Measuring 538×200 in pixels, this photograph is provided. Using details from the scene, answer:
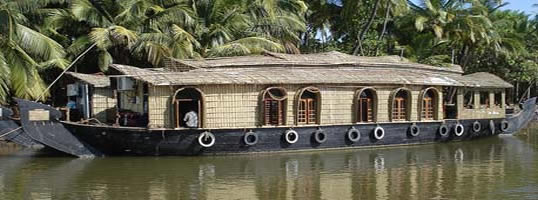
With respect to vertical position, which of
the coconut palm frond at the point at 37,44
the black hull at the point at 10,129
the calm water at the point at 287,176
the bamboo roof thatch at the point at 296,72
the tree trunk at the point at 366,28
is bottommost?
the calm water at the point at 287,176

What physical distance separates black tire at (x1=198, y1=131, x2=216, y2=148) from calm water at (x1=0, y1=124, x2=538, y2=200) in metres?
0.29

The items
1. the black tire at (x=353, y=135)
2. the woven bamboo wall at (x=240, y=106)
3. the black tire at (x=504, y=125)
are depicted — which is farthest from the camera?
the black tire at (x=504, y=125)

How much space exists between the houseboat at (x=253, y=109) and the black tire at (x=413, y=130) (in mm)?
25

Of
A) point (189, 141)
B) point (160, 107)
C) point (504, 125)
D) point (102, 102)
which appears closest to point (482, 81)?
point (504, 125)

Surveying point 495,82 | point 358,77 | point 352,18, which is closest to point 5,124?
point 358,77

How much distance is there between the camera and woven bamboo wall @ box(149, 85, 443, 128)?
43.7 feet

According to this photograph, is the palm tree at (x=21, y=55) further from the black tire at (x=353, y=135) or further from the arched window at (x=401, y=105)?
the arched window at (x=401, y=105)

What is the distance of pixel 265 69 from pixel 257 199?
650 cm

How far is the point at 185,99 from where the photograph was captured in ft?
44.6

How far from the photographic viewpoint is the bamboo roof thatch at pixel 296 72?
1365 centimetres

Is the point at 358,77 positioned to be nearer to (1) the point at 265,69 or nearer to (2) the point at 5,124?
(1) the point at 265,69

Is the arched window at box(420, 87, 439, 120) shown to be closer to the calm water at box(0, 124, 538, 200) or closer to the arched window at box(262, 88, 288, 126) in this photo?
the calm water at box(0, 124, 538, 200)

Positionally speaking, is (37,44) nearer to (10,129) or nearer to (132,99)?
(132,99)

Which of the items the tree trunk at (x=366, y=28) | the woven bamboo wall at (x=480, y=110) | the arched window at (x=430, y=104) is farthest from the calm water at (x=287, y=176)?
the tree trunk at (x=366, y=28)
